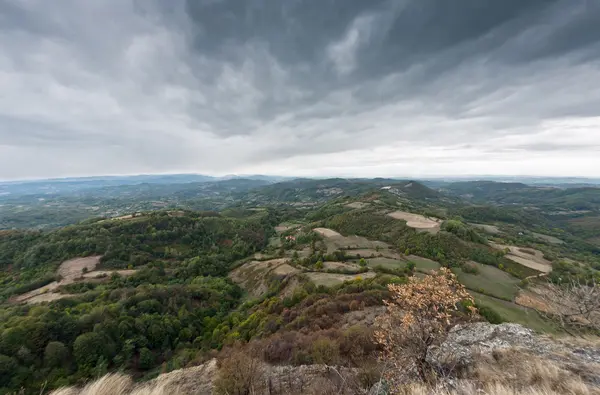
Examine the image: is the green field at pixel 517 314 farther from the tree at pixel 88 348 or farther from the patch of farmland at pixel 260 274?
the tree at pixel 88 348

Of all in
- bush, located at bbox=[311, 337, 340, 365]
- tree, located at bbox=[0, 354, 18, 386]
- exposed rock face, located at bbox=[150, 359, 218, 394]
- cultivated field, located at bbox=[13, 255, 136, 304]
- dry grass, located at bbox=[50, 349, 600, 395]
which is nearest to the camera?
dry grass, located at bbox=[50, 349, 600, 395]

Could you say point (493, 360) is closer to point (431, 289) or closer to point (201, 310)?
point (431, 289)

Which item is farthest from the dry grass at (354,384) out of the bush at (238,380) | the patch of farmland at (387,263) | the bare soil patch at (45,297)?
the bare soil patch at (45,297)

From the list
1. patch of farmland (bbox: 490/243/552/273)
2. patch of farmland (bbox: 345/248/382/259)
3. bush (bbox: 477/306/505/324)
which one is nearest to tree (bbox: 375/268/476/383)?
bush (bbox: 477/306/505/324)

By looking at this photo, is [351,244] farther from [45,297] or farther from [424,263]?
[45,297]

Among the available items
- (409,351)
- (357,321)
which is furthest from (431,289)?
(357,321)

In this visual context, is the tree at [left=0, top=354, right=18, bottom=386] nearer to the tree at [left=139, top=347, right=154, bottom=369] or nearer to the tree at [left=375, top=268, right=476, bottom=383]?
the tree at [left=139, top=347, right=154, bottom=369]

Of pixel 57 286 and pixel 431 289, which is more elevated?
pixel 431 289
